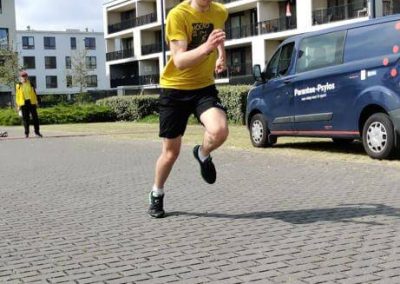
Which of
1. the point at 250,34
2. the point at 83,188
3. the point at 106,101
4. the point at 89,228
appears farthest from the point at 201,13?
the point at 250,34

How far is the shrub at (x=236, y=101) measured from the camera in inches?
848

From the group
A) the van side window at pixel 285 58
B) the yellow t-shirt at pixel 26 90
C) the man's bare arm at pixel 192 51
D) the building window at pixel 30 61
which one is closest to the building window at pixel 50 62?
the building window at pixel 30 61

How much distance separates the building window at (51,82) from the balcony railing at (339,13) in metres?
66.0

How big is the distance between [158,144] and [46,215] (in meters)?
9.19

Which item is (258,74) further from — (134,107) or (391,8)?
(391,8)

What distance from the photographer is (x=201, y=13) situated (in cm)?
568

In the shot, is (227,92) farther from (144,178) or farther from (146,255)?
(146,255)

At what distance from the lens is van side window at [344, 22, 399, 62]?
9898 mm

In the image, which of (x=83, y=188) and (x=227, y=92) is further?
(x=227, y=92)

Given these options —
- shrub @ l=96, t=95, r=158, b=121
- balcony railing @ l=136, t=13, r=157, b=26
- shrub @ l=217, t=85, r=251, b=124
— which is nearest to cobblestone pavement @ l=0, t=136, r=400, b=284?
shrub @ l=217, t=85, r=251, b=124

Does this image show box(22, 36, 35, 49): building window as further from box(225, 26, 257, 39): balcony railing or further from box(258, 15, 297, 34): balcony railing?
box(258, 15, 297, 34): balcony railing

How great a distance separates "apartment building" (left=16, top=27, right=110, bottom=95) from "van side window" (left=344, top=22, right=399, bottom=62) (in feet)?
295

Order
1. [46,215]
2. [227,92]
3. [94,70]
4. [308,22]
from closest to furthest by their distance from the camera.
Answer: [46,215], [227,92], [308,22], [94,70]

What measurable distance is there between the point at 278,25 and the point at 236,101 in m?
26.4
